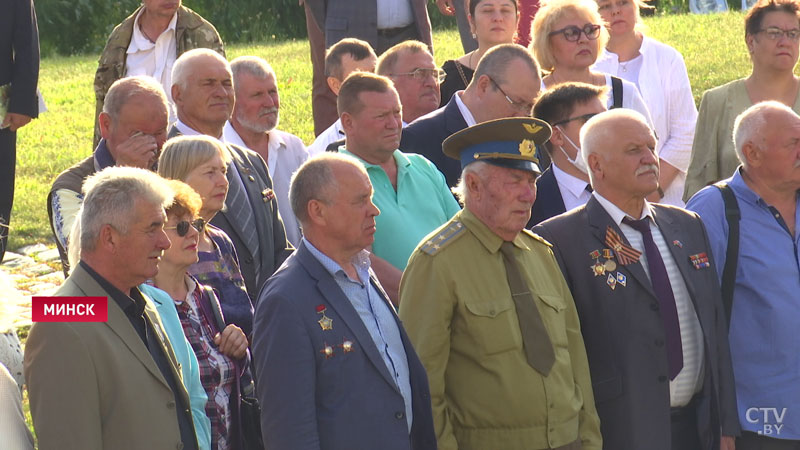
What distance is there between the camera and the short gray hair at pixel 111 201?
4547 millimetres

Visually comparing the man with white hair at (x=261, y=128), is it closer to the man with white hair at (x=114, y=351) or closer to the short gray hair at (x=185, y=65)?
the short gray hair at (x=185, y=65)

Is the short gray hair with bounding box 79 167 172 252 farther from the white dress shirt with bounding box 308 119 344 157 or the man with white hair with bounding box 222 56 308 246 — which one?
the white dress shirt with bounding box 308 119 344 157

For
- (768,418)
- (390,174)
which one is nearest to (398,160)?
(390,174)

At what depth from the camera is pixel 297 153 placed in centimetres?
764

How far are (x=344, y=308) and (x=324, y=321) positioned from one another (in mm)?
114

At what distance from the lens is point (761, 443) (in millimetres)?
6148

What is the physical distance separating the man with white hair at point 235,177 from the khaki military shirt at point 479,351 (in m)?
1.20

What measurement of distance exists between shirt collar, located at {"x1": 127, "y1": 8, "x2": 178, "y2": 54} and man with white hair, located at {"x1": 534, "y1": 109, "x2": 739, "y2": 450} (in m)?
3.97

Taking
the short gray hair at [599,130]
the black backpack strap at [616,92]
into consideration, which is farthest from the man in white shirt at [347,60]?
the short gray hair at [599,130]

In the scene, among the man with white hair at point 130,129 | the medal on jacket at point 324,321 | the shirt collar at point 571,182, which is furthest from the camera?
the shirt collar at point 571,182

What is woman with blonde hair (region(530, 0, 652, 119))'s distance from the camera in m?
7.90

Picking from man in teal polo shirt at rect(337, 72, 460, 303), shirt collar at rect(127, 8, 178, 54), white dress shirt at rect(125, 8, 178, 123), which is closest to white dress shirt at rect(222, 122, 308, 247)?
man in teal polo shirt at rect(337, 72, 460, 303)

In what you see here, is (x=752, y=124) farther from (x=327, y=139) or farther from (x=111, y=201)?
(x=111, y=201)

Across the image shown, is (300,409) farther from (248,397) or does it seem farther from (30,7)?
(30,7)
